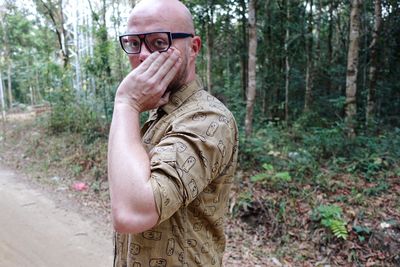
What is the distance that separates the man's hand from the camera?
1.12 metres

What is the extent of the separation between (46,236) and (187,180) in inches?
163

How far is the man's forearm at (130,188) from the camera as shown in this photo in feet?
3.07

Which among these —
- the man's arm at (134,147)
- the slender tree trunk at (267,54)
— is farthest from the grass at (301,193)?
the slender tree trunk at (267,54)

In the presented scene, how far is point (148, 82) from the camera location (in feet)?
3.68

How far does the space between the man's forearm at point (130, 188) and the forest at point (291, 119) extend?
127 inches

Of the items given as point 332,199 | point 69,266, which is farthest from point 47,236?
point 332,199

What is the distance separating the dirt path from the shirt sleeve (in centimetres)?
320

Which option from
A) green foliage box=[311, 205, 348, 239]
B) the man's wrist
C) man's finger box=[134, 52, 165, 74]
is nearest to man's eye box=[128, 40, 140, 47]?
man's finger box=[134, 52, 165, 74]

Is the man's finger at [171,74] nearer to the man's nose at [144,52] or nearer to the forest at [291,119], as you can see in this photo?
the man's nose at [144,52]

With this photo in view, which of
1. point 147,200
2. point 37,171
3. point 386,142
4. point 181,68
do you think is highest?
point 181,68

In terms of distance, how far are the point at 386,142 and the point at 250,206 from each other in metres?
3.35

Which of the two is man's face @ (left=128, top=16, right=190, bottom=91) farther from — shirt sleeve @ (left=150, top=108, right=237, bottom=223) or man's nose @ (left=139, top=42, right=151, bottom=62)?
shirt sleeve @ (left=150, top=108, right=237, bottom=223)

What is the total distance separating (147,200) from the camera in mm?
934

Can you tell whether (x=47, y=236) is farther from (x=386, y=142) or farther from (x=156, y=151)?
(x=386, y=142)
